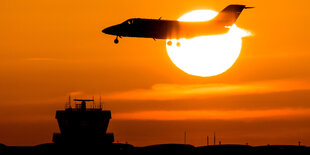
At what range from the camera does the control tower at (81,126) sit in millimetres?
189875

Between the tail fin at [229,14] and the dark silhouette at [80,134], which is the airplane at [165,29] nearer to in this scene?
the tail fin at [229,14]

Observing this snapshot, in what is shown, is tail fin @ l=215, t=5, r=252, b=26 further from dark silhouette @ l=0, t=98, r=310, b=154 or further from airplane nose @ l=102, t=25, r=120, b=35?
dark silhouette @ l=0, t=98, r=310, b=154

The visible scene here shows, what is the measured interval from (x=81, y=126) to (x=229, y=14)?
6786 cm

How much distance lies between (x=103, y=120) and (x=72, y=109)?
8.95 metres

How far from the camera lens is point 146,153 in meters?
198

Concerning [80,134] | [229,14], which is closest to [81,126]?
[80,134]

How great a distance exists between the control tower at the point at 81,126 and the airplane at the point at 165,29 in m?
67.7

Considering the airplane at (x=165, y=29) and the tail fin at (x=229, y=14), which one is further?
the tail fin at (x=229, y=14)

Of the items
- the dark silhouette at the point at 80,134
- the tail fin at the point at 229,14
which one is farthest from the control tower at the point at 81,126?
the tail fin at the point at 229,14

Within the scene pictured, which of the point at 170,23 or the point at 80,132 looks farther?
the point at 80,132

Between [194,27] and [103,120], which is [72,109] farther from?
[194,27]

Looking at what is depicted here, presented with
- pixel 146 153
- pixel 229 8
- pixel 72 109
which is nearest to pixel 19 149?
pixel 72 109

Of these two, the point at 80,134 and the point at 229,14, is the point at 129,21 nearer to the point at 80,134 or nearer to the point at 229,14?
the point at 229,14

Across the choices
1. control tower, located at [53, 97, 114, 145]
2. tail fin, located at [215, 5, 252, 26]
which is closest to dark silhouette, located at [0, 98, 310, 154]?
control tower, located at [53, 97, 114, 145]
